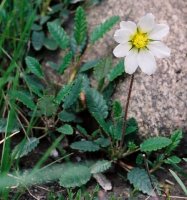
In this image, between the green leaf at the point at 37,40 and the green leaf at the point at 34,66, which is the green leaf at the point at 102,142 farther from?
the green leaf at the point at 37,40

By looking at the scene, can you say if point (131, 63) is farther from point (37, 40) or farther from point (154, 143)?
point (37, 40)

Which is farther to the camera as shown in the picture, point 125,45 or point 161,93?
point 161,93

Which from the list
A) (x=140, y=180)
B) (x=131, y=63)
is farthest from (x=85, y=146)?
(x=131, y=63)

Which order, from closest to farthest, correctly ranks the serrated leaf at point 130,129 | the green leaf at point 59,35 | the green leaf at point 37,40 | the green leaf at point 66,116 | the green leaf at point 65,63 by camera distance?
the serrated leaf at point 130,129, the green leaf at point 66,116, the green leaf at point 65,63, the green leaf at point 59,35, the green leaf at point 37,40

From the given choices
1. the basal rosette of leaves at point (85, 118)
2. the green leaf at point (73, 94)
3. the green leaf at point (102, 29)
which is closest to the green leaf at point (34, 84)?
the basal rosette of leaves at point (85, 118)

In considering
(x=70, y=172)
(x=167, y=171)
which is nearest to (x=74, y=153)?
(x=70, y=172)

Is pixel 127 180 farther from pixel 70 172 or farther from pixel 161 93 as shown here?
pixel 161 93

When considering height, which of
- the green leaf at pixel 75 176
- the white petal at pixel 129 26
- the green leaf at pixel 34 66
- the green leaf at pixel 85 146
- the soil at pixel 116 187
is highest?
the white petal at pixel 129 26
